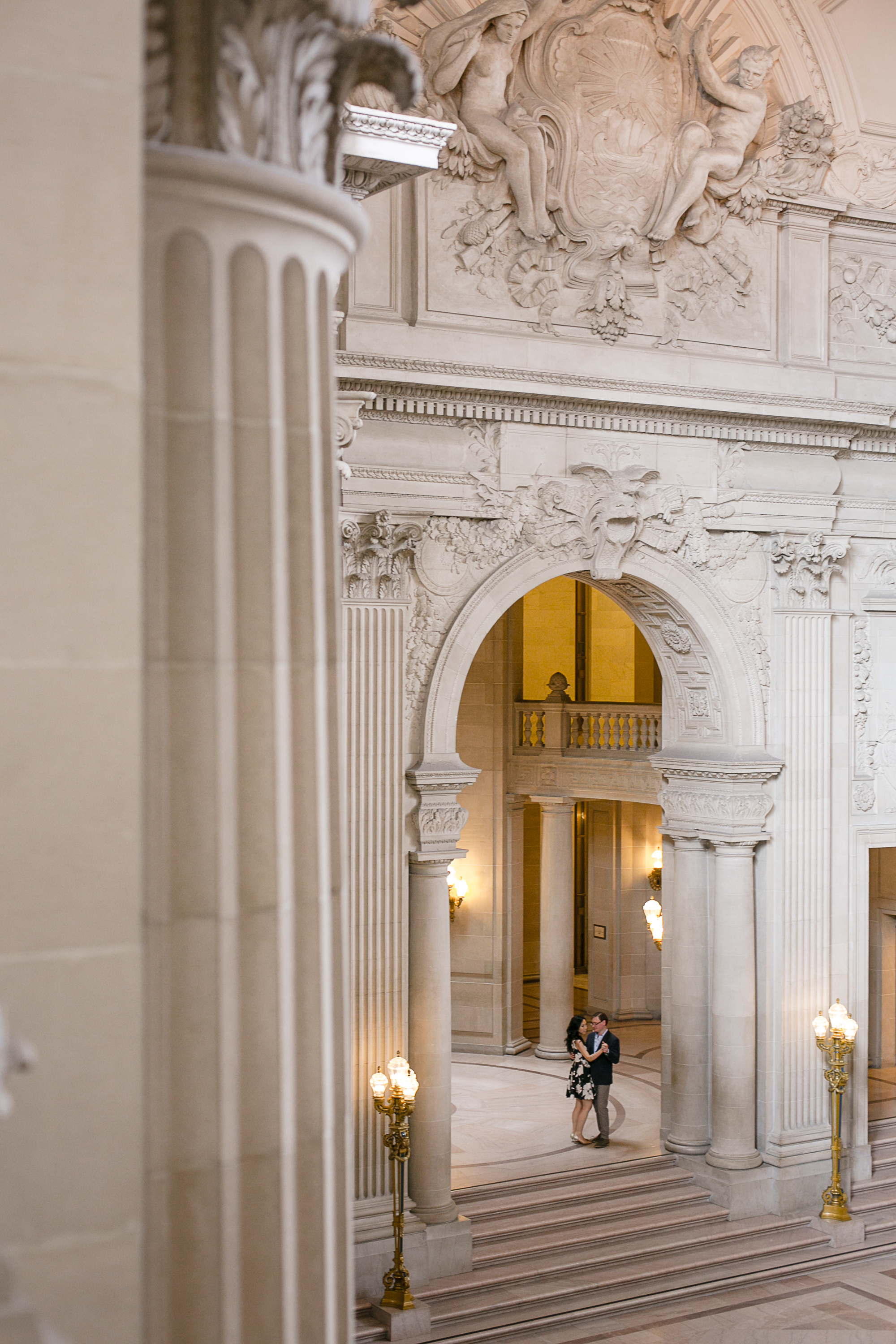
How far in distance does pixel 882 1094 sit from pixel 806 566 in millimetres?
8290

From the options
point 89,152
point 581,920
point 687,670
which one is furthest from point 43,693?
point 581,920

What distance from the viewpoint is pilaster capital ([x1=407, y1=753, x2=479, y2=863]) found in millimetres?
13195

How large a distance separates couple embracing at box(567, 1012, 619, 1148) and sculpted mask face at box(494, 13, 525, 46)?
35.0 feet

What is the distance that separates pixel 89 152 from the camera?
2.98 meters

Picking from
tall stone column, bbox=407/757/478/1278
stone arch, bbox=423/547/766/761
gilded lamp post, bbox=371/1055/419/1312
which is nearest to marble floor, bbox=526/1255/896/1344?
tall stone column, bbox=407/757/478/1278

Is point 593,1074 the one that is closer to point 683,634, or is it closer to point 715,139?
point 683,634

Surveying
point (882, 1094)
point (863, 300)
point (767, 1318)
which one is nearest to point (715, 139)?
point (863, 300)

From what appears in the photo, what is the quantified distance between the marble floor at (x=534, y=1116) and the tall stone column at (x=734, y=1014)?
1302 mm

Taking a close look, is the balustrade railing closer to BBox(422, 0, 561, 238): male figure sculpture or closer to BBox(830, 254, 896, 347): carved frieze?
BBox(830, 254, 896, 347): carved frieze

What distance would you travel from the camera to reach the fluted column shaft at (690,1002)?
49.8 ft

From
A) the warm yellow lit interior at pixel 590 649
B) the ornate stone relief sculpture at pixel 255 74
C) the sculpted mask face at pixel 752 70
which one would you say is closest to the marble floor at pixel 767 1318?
the warm yellow lit interior at pixel 590 649

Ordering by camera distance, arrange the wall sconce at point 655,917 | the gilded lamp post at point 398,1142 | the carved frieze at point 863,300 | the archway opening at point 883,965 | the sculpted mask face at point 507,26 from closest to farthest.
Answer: the gilded lamp post at point 398,1142 → the sculpted mask face at point 507,26 → the carved frieze at point 863,300 → the archway opening at point 883,965 → the wall sconce at point 655,917

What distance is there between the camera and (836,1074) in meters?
14.6

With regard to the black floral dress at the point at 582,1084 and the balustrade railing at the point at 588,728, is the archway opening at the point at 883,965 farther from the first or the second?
the black floral dress at the point at 582,1084
